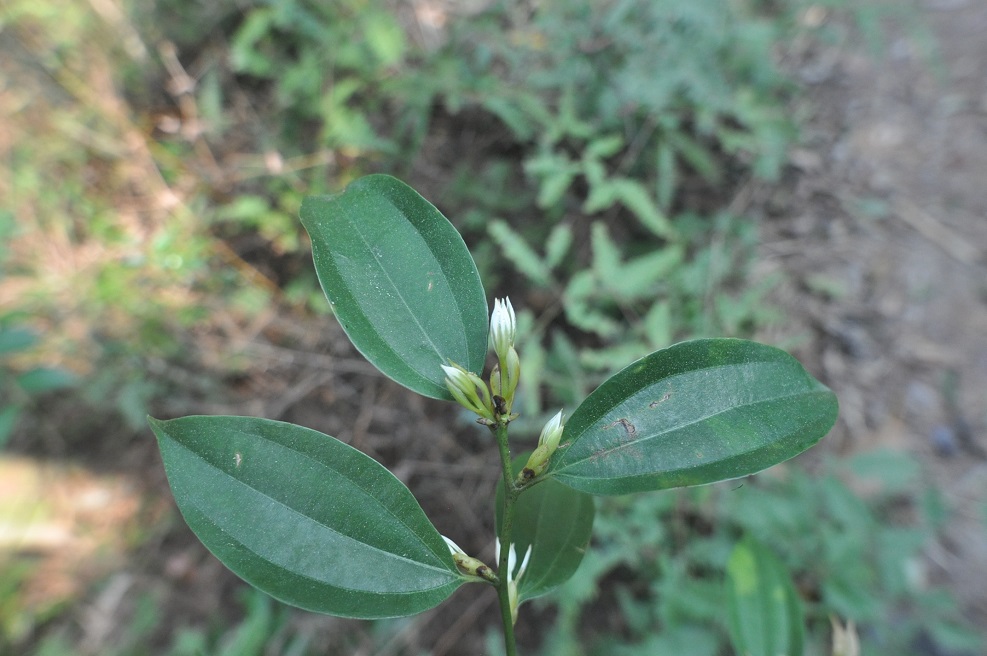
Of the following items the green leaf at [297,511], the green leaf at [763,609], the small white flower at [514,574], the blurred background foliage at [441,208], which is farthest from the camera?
the blurred background foliage at [441,208]

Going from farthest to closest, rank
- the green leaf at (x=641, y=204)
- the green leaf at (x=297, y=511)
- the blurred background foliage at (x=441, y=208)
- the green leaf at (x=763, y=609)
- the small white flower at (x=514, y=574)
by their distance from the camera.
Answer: the green leaf at (x=641, y=204), the blurred background foliage at (x=441, y=208), the green leaf at (x=763, y=609), the small white flower at (x=514, y=574), the green leaf at (x=297, y=511)

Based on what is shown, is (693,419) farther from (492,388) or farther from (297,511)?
(297,511)

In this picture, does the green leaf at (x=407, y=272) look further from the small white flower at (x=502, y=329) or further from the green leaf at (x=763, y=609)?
the green leaf at (x=763, y=609)

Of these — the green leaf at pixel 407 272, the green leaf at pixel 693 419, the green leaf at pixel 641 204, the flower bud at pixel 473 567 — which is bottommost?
the green leaf at pixel 641 204

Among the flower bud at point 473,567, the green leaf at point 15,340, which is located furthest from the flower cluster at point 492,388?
the green leaf at point 15,340

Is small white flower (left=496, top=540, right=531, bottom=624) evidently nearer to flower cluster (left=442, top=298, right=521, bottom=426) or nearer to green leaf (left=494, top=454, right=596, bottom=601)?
green leaf (left=494, top=454, right=596, bottom=601)

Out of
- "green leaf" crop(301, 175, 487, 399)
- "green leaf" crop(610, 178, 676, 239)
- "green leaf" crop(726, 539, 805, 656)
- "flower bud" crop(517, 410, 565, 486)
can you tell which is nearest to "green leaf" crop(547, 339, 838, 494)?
"flower bud" crop(517, 410, 565, 486)

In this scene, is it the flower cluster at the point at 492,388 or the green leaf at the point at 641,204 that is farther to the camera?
the green leaf at the point at 641,204

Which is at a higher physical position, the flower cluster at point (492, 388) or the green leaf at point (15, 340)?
the flower cluster at point (492, 388)

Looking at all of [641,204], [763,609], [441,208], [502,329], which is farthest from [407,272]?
[441,208]
